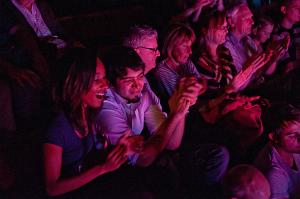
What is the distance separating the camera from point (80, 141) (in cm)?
241

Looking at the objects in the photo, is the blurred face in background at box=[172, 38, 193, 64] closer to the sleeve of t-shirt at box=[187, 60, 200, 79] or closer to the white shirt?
the sleeve of t-shirt at box=[187, 60, 200, 79]

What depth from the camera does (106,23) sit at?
16.2ft

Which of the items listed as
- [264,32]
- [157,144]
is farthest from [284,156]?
[264,32]

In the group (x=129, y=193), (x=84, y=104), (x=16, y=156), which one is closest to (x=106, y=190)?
(x=129, y=193)

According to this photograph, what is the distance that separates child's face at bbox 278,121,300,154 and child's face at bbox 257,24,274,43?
2086 mm

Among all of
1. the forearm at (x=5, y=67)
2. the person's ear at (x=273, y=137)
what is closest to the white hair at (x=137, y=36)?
the forearm at (x=5, y=67)

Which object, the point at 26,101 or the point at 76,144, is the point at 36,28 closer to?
the point at 26,101

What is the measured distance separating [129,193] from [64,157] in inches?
17.1

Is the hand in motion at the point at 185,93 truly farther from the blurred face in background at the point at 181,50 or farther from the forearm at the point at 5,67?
the forearm at the point at 5,67

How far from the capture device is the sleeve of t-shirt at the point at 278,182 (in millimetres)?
2725

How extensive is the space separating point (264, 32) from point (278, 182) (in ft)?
7.90

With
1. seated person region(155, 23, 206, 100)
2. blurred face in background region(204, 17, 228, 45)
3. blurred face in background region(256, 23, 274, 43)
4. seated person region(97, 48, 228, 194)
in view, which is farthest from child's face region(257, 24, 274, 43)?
seated person region(97, 48, 228, 194)

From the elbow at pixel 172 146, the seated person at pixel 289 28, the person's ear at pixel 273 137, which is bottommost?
the seated person at pixel 289 28

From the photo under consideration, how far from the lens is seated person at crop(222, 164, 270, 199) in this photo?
2.51m
